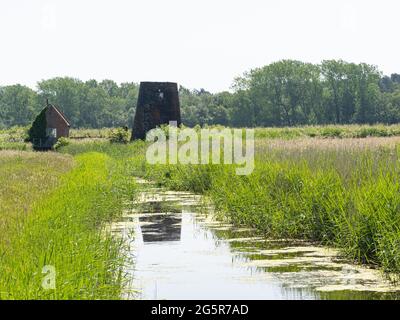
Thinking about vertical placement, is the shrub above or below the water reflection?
above

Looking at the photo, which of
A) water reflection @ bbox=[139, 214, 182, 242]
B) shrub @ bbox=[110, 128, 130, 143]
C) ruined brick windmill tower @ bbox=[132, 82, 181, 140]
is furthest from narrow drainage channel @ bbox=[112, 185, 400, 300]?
ruined brick windmill tower @ bbox=[132, 82, 181, 140]

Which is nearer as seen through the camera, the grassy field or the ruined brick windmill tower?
the grassy field

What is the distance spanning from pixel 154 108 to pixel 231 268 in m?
37.0

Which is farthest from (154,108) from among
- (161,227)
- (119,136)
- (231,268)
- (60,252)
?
(60,252)

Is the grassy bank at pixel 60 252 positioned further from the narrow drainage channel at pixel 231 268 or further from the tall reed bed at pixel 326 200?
the tall reed bed at pixel 326 200

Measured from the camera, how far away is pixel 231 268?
9.92m

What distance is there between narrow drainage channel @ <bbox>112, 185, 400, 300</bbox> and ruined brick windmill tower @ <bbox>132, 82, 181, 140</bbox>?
32.0 meters

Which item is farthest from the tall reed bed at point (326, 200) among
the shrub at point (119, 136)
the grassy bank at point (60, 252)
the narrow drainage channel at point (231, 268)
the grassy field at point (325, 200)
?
the shrub at point (119, 136)

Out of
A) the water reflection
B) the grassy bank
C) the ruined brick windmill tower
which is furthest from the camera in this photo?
the ruined brick windmill tower

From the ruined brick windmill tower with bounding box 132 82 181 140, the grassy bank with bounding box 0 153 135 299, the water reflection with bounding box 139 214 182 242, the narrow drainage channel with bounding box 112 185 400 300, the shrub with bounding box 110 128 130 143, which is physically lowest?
the narrow drainage channel with bounding box 112 185 400 300

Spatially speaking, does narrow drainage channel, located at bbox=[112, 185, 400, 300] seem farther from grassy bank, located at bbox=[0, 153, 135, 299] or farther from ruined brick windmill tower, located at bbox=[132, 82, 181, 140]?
ruined brick windmill tower, located at bbox=[132, 82, 181, 140]

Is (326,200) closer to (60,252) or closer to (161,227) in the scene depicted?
(161,227)

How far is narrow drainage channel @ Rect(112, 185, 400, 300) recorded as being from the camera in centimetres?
850

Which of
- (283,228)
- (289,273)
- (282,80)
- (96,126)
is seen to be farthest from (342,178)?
(96,126)
